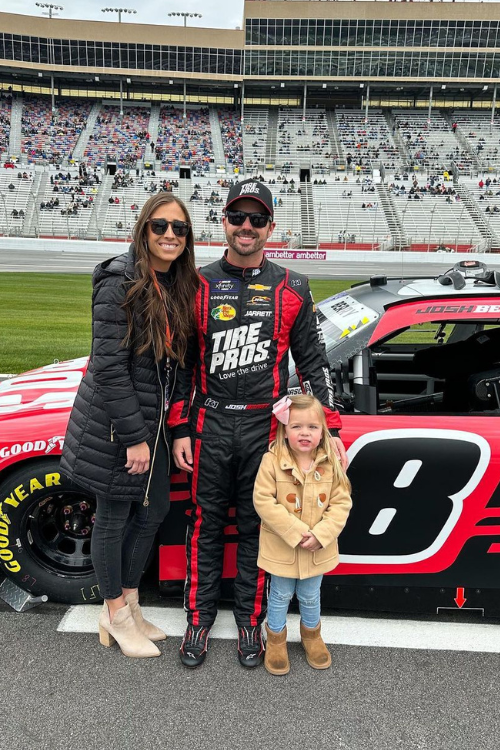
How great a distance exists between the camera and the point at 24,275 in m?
19.6

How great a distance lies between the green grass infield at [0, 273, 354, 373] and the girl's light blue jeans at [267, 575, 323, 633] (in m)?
5.15

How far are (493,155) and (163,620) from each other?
5480 centimetres

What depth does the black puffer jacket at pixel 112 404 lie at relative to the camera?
206 cm

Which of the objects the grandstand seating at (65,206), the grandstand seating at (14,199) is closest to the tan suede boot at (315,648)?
the grandstand seating at (65,206)

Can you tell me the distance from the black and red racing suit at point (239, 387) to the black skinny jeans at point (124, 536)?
156mm

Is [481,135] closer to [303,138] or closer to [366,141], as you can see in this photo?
[366,141]

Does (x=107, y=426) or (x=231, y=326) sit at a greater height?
(x=231, y=326)

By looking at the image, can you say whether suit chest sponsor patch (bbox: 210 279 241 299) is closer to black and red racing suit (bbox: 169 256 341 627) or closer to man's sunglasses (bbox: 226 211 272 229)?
black and red racing suit (bbox: 169 256 341 627)

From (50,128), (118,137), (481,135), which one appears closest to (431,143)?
(481,135)

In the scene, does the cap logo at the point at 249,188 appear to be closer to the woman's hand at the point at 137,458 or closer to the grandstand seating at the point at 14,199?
the woman's hand at the point at 137,458

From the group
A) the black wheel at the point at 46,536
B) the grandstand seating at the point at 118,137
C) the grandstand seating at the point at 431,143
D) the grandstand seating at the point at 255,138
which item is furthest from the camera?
the grandstand seating at the point at 255,138

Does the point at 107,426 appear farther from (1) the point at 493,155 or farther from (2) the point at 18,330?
(1) the point at 493,155

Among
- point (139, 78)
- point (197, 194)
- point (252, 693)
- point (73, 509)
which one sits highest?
point (139, 78)

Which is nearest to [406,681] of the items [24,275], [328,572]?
[328,572]
